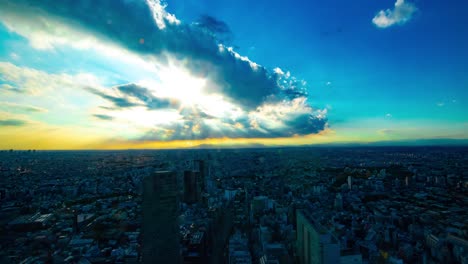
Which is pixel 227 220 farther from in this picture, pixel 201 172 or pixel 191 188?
pixel 201 172

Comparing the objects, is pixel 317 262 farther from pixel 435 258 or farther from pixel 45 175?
pixel 45 175

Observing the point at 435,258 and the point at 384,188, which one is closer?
the point at 435,258

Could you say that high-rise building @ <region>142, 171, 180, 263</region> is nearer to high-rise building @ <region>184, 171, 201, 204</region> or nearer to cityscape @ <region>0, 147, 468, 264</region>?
cityscape @ <region>0, 147, 468, 264</region>

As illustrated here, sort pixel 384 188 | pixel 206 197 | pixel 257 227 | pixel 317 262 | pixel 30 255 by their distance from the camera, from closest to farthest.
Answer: pixel 317 262, pixel 30 255, pixel 257 227, pixel 206 197, pixel 384 188

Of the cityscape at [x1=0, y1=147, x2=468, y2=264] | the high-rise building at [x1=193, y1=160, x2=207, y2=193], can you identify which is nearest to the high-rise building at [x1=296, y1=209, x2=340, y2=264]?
the cityscape at [x1=0, y1=147, x2=468, y2=264]

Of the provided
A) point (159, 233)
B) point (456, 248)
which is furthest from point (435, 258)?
point (159, 233)

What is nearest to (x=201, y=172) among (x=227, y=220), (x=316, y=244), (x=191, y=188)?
(x=191, y=188)
